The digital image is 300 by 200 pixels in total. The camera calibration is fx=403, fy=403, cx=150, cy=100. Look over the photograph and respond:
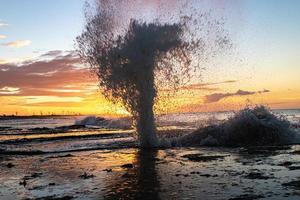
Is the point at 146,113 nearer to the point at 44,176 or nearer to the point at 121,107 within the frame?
the point at 121,107

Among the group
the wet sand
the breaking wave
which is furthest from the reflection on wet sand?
the breaking wave

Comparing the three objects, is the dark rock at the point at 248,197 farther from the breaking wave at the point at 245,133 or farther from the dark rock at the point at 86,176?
the breaking wave at the point at 245,133

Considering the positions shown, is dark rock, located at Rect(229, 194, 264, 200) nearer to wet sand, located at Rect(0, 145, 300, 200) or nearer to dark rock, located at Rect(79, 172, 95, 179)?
wet sand, located at Rect(0, 145, 300, 200)

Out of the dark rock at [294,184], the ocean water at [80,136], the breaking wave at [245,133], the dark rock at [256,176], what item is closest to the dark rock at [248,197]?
the dark rock at [294,184]

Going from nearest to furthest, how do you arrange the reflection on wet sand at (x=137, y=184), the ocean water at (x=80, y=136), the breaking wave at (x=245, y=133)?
the reflection on wet sand at (x=137, y=184)
the breaking wave at (x=245, y=133)
the ocean water at (x=80, y=136)

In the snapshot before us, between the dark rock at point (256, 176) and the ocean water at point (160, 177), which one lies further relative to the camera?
the dark rock at point (256, 176)

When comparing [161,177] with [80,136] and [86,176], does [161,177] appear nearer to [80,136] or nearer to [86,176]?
[86,176]

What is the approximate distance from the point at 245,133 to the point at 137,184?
1772 cm

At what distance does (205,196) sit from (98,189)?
11.7 ft

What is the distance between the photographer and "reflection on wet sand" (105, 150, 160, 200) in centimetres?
1170

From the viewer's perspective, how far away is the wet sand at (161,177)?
11.7 m

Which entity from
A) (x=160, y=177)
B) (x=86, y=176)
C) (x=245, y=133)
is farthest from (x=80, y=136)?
(x=160, y=177)

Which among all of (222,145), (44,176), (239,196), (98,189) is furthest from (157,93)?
(239,196)

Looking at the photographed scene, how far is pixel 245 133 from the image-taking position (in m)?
29.6
